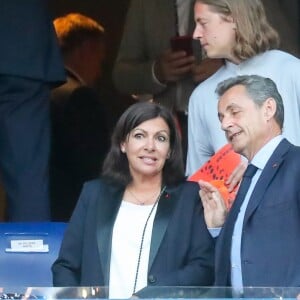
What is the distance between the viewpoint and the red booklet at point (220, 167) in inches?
251

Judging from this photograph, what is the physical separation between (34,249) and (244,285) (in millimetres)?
1244

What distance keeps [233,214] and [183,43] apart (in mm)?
1811

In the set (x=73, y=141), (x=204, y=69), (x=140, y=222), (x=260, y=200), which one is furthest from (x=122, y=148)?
(x=73, y=141)

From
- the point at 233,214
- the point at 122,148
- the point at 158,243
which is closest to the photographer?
the point at 233,214

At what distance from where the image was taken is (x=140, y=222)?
6160 millimetres

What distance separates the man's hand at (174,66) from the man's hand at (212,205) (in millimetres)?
1413

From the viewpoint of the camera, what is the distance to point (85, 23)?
851 centimetres

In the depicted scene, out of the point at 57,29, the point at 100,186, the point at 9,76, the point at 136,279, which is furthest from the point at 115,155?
the point at 57,29

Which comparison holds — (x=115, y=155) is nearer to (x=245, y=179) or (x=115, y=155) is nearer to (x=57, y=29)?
(x=245, y=179)

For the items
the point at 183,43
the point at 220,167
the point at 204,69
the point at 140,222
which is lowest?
the point at 140,222

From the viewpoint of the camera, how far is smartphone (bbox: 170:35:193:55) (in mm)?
7520

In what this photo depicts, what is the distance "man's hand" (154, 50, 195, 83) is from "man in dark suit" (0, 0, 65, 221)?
505mm

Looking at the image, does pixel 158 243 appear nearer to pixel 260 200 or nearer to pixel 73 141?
pixel 260 200

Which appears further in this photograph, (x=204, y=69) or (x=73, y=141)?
(x=73, y=141)
